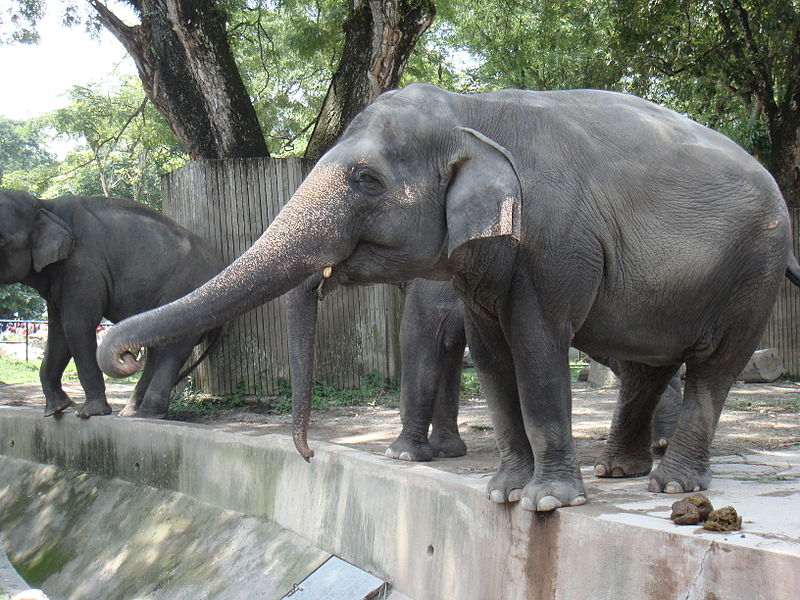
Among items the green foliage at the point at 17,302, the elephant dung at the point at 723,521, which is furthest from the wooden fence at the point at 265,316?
the green foliage at the point at 17,302

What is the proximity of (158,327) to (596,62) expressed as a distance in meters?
13.2

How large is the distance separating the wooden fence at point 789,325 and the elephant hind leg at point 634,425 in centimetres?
810

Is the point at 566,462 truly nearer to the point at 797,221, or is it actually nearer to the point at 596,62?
the point at 797,221

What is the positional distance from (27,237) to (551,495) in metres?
6.43

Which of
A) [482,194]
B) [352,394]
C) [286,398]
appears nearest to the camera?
[482,194]

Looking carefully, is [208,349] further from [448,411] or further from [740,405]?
[740,405]

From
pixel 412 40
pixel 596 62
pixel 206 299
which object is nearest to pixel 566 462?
pixel 206 299

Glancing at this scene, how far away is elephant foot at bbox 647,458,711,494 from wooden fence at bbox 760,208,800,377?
872 cm

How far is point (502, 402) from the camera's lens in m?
4.34

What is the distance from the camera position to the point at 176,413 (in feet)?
31.4

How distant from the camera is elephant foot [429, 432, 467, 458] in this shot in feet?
20.1

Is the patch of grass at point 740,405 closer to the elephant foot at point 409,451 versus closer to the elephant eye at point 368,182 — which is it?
the elephant foot at point 409,451

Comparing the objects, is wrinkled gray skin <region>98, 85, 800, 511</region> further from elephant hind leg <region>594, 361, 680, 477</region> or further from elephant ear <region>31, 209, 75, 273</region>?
elephant ear <region>31, 209, 75, 273</region>

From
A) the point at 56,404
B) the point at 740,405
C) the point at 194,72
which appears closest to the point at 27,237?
the point at 56,404
